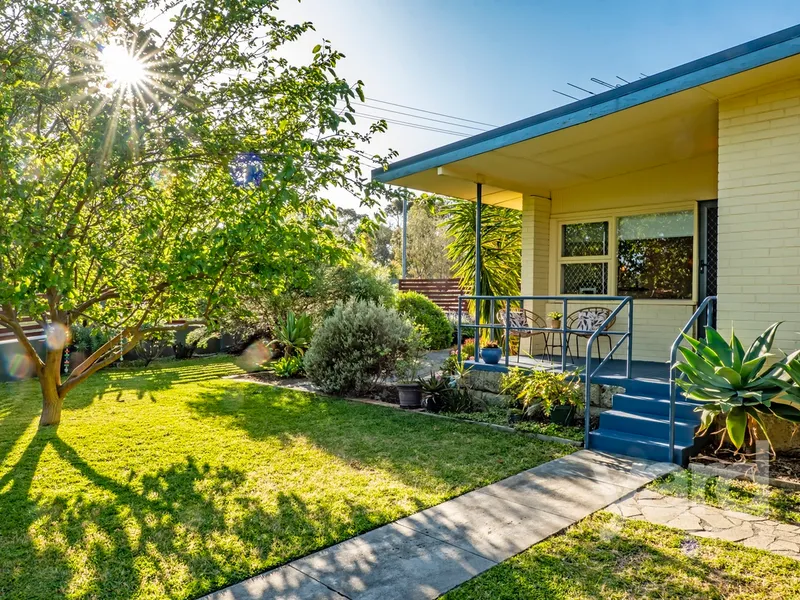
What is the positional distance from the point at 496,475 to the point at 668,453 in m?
1.60

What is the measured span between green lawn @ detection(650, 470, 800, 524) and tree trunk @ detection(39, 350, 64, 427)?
6.29 metres

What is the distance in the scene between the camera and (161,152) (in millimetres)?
4879

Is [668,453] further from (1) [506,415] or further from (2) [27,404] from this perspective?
(2) [27,404]

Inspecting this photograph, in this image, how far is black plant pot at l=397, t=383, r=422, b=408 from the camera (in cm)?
716

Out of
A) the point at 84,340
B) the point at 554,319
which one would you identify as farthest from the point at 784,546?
the point at 84,340

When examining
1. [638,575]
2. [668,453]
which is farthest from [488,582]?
[668,453]

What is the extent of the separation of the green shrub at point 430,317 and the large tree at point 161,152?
8798 mm

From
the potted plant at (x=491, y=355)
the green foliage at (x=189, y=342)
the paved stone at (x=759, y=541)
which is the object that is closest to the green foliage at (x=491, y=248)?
the potted plant at (x=491, y=355)

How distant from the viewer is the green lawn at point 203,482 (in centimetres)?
295

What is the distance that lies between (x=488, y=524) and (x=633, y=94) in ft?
13.9

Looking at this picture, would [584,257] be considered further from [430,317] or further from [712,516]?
[430,317]

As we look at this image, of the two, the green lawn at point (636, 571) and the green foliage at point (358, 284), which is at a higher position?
the green foliage at point (358, 284)

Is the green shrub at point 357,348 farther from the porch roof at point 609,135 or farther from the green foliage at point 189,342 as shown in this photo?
the green foliage at point 189,342

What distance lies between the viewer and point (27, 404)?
7.38m
